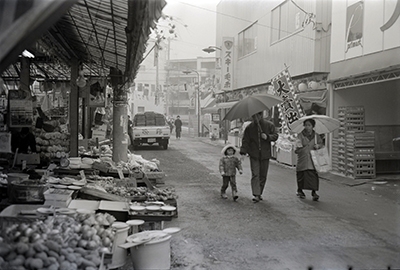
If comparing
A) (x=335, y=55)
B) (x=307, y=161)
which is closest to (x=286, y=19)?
(x=335, y=55)

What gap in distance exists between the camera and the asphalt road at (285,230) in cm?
621

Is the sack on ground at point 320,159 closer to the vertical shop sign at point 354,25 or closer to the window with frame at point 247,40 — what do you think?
the vertical shop sign at point 354,25

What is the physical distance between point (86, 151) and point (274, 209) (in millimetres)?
6533

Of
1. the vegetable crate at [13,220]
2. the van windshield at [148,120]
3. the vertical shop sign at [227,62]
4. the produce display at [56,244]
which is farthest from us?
the vertical shop sign at [227,62]

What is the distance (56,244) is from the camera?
14.6 feet

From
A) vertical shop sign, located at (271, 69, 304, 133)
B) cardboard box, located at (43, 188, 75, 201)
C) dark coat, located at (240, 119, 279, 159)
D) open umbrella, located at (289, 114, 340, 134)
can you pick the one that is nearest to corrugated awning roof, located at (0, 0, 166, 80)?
cardboard box, located at (43, 188, 75, 201)

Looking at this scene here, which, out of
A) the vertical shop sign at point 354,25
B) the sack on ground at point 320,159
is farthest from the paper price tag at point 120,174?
the vertical shop sign at point 354,25

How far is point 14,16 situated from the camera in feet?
10.4

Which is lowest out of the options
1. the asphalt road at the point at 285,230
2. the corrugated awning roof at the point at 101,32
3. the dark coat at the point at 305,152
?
the asphalt road at the point at 285,230

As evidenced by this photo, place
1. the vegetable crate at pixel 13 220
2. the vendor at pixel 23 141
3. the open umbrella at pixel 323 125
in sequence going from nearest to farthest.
A: the vegetable crate at pixel 13 220 → the vendor at pixel 23 141 → the open umbrella at pixel 323 125

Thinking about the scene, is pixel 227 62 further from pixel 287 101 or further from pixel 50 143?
pixel 50 143

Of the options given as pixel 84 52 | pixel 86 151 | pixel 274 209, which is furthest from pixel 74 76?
pixel 274 209

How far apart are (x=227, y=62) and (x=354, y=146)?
1836 centimetres

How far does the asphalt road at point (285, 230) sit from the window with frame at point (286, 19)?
1040cm
